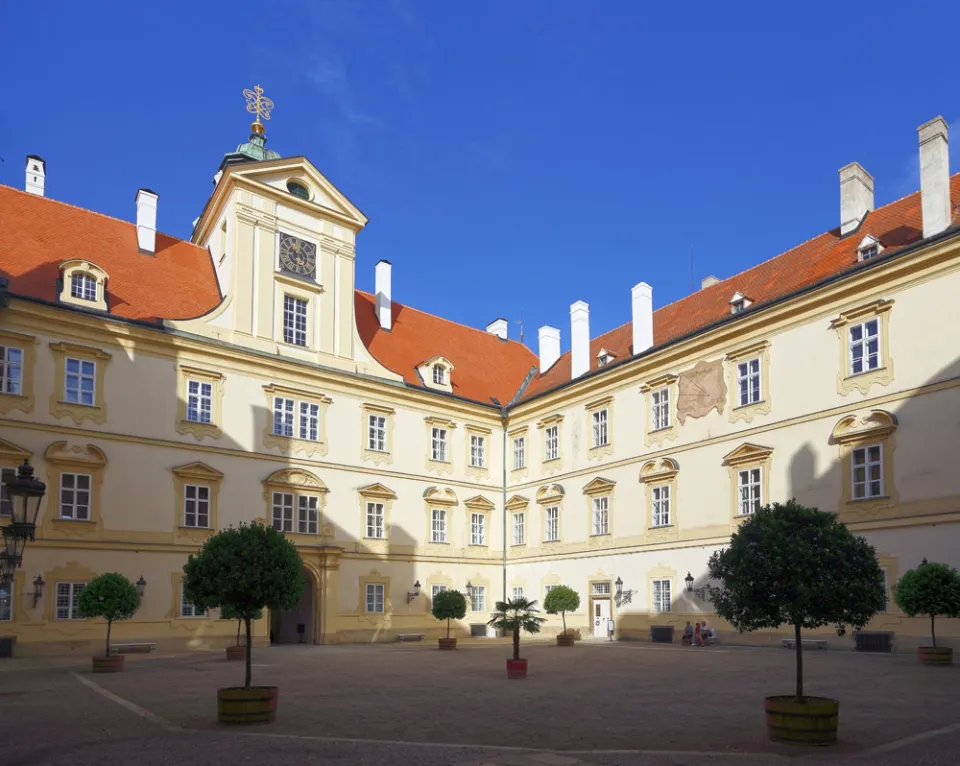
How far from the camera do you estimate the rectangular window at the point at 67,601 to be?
25734 mm

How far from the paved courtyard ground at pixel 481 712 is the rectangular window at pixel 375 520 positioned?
11481 millimetres

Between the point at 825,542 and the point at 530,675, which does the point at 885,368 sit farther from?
the point at 825,542

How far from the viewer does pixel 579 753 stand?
9.78 m

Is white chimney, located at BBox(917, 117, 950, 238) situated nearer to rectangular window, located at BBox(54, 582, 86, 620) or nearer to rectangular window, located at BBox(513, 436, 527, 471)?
rectangular window, located at BBox(513, 436, 527, 471)

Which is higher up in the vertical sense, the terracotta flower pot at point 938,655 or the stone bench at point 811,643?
the terracotta flower pot at point 938,655

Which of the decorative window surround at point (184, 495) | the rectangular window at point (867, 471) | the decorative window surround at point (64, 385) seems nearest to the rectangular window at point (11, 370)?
the decorative window surround at point (64, 385)

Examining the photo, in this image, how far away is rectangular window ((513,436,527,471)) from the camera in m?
38.3

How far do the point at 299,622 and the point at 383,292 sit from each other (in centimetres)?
1483

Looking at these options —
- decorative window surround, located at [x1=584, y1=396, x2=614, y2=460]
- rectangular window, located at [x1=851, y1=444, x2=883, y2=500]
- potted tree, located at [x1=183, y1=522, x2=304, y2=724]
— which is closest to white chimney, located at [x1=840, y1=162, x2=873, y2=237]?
rectangular window, located at [x1=851, y1=444, x2=883, y2=500]

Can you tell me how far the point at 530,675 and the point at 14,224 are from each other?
23273 mm

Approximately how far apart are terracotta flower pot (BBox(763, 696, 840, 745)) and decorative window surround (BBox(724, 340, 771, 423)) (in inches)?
712

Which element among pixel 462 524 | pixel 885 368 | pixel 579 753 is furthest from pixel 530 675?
pixel 462 524

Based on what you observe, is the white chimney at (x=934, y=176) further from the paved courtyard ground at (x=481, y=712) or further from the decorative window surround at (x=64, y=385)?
the decorative window surround at (x=64, y=385)

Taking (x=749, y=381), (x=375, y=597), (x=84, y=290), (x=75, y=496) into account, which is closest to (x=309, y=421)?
(x=375, y=597)
